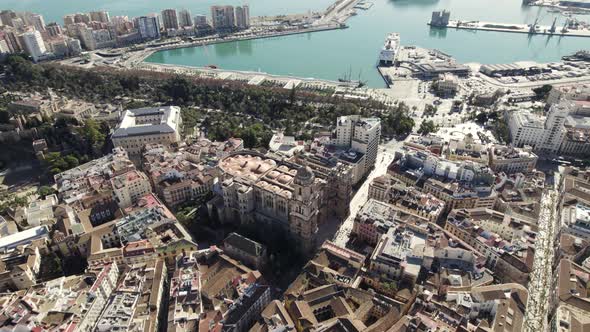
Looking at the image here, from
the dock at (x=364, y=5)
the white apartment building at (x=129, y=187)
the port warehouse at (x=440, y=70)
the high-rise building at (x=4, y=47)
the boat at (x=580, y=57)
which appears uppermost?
the dock at (x=364, y=5)

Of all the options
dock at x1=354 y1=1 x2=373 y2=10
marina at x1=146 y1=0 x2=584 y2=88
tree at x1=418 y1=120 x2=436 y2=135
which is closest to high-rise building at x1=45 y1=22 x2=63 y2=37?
marina at x1=146 y1=0 x2=584 y2=88

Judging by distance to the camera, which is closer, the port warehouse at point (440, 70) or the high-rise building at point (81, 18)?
the port warehouse at point (440, 70)

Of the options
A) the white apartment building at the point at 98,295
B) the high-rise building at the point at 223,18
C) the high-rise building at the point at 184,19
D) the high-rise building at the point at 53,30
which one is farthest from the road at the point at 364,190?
the high-rise building at the point at 53,30

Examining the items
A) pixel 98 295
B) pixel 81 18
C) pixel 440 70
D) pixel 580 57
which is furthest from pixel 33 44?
pixel 580 57

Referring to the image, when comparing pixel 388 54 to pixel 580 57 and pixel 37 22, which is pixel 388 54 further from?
pixel 37 22

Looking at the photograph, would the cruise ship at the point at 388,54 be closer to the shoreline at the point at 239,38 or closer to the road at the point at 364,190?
the shoreline at the point at 239,38

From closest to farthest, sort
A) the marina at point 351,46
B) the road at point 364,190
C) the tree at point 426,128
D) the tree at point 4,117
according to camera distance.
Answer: the road at point 364,190 < the tree at point 4,117 < the tree at point 426,128 < the marina at point 351,46

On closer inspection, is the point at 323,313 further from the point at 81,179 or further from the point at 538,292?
the point at 81,179
